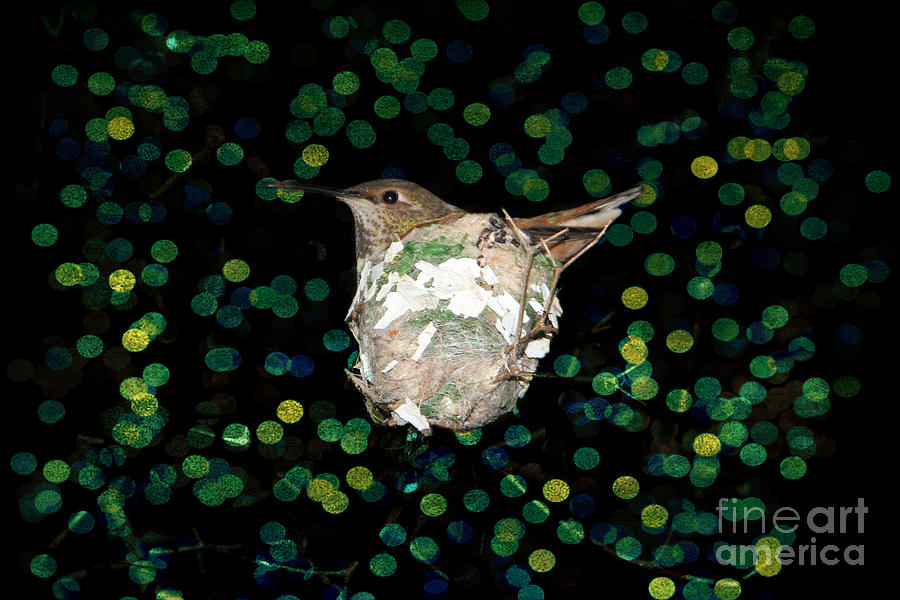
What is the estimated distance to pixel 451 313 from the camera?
1.23 metres

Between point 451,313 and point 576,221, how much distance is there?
1.23ft

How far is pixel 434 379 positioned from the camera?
1225mm

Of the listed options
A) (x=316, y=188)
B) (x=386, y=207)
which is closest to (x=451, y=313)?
(x=386, y=207)

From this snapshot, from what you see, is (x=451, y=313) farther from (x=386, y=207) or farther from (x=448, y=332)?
(x=386, y=207)

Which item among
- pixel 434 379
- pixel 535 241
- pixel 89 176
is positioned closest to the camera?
pixel 434 379

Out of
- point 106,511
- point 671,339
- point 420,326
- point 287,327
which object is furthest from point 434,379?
point 106,511

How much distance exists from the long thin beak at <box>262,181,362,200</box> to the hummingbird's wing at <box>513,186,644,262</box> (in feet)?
1.17

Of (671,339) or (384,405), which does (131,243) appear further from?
(671,339)

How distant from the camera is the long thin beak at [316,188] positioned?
1.42 metres

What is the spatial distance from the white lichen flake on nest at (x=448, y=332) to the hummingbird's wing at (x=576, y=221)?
0.13 m

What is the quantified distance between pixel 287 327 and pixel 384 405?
585mm

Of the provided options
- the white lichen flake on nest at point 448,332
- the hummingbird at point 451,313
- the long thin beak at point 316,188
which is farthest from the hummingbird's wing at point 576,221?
the long thin beak at point 316,188

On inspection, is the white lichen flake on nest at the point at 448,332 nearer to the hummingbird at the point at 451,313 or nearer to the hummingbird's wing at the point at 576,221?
the hummingbird at the point at 451,313

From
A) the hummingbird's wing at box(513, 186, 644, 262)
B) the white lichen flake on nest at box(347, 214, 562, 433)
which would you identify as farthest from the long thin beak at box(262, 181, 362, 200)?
the hummingbird's wing at box(513, 186, 644, 262)
